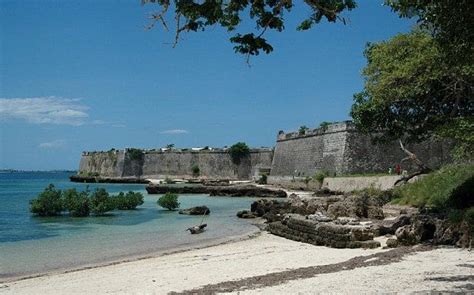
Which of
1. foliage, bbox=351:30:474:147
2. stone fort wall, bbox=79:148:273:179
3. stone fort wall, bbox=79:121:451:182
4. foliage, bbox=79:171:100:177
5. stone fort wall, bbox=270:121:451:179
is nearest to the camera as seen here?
foliage, bbox=351:30:474:147

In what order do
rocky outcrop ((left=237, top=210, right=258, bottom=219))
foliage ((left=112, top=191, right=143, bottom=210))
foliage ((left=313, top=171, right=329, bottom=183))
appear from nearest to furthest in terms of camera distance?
rocky outcrop ((left=237, top=210, right=258, bottom=219)), foliage ((left=112, top=191, right=143, bottom=210)), foliage ((left=313, top=171, right=329, bottom=183))

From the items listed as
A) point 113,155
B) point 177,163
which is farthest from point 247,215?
point 113,155

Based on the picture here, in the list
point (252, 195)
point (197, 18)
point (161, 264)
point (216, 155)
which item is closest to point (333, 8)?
point (197, 18)

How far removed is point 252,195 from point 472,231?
32656 millimetres

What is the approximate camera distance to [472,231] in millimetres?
10203

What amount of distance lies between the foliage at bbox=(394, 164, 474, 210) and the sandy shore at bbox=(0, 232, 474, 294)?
13.5 ft

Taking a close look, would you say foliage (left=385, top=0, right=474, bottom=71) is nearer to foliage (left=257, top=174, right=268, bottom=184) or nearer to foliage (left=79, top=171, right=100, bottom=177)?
foliage (left=257, top=174, right=268, bottom=184)

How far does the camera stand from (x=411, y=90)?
62.4 feet

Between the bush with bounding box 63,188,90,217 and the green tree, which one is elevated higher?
the green tree

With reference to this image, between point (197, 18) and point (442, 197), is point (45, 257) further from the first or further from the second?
Answer: point (442, 197)

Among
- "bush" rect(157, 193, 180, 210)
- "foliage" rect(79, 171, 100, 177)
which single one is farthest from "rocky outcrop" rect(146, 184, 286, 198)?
"foliage" rect(79, 171, 100, 177)

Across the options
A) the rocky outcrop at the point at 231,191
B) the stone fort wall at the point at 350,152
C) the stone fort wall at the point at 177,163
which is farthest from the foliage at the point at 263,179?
the stone fort wall at the point at 350,152

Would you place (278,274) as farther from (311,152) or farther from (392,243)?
(311,152)

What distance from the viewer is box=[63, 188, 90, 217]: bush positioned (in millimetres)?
26031
